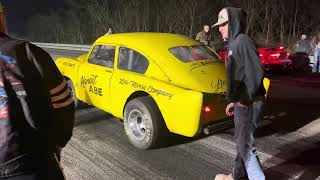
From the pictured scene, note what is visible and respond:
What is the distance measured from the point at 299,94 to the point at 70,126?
25.8 ft

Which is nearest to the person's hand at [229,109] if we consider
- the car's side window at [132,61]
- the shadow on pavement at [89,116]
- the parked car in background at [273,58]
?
the car's side window at [132,61]

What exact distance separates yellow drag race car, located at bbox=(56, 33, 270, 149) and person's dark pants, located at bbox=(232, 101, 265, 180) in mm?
928

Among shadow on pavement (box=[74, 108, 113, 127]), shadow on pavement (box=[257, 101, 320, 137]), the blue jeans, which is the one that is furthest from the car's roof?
the blue jeans

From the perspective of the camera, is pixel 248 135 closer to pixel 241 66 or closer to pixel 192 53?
pixel 241 66

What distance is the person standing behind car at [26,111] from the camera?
5.71 feet

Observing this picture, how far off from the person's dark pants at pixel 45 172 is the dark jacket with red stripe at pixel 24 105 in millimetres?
18

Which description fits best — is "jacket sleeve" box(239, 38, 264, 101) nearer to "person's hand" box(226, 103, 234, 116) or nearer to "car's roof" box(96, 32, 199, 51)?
"person's hand" box(226, 103, 234, 116)

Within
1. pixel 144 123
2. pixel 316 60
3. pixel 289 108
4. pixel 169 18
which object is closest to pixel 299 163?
pixel 144 123

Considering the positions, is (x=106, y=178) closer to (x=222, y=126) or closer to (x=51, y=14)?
(x=222, y=126)

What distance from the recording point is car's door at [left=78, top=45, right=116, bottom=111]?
609 cm

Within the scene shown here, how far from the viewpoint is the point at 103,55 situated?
6.46m

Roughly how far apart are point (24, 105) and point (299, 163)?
3.94 m

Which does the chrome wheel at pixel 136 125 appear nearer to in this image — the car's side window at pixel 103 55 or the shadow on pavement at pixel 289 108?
the car's side window at pixel 103 55

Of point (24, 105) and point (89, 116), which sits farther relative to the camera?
point (89, 116)
